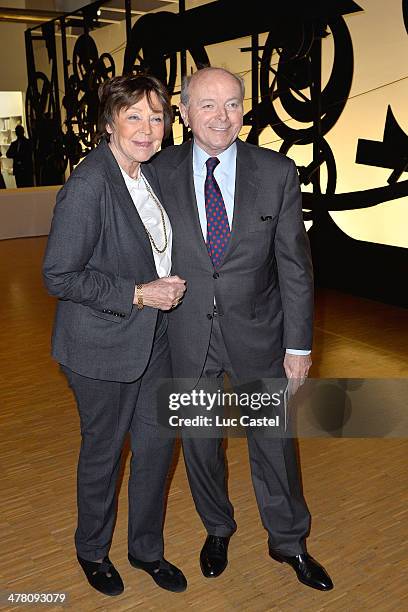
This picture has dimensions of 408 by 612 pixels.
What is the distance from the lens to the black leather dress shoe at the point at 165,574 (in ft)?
7.18

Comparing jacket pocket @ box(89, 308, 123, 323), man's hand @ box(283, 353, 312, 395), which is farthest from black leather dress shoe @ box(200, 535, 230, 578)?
jacket pocket @ box(89, 308, 123, 323)

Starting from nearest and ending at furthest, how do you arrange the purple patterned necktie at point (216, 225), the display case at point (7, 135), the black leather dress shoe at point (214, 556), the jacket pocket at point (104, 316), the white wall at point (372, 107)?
the jacket pocket at point (104, 316) → the purple patterned necktie at point (216, 225) → the black leather dress shoe at point (214, 556) → the white wall at point (372, 107) → the display case at point (7, 135)

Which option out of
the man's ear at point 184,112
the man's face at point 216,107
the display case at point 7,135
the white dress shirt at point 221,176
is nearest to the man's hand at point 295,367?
the white dress shirt at point 221,176

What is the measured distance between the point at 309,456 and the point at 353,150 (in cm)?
376

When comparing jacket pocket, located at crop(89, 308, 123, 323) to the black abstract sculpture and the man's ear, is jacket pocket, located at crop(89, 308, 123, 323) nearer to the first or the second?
the man's ear

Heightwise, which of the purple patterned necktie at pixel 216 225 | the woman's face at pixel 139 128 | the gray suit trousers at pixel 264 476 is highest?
the woman's face at pixel 139 128

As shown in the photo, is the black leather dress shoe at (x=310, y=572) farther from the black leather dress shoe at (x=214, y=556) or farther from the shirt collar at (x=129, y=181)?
the shirt collar at (x=129, y=181)

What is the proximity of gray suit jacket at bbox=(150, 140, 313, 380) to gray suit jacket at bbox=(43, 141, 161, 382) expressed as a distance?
15 centimetres

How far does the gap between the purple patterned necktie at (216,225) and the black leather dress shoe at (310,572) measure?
3.39 ft

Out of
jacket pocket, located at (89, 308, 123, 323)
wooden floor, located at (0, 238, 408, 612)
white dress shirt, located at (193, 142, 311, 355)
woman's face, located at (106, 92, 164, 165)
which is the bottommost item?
wooden floor, located at (0, 238, 408, 612)

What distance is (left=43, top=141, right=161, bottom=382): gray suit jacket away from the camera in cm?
179

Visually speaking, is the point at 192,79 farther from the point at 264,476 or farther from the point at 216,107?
the point at 264,476

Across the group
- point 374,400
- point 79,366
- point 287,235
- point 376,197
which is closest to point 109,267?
point 79,366

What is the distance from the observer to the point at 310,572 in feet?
7.19
